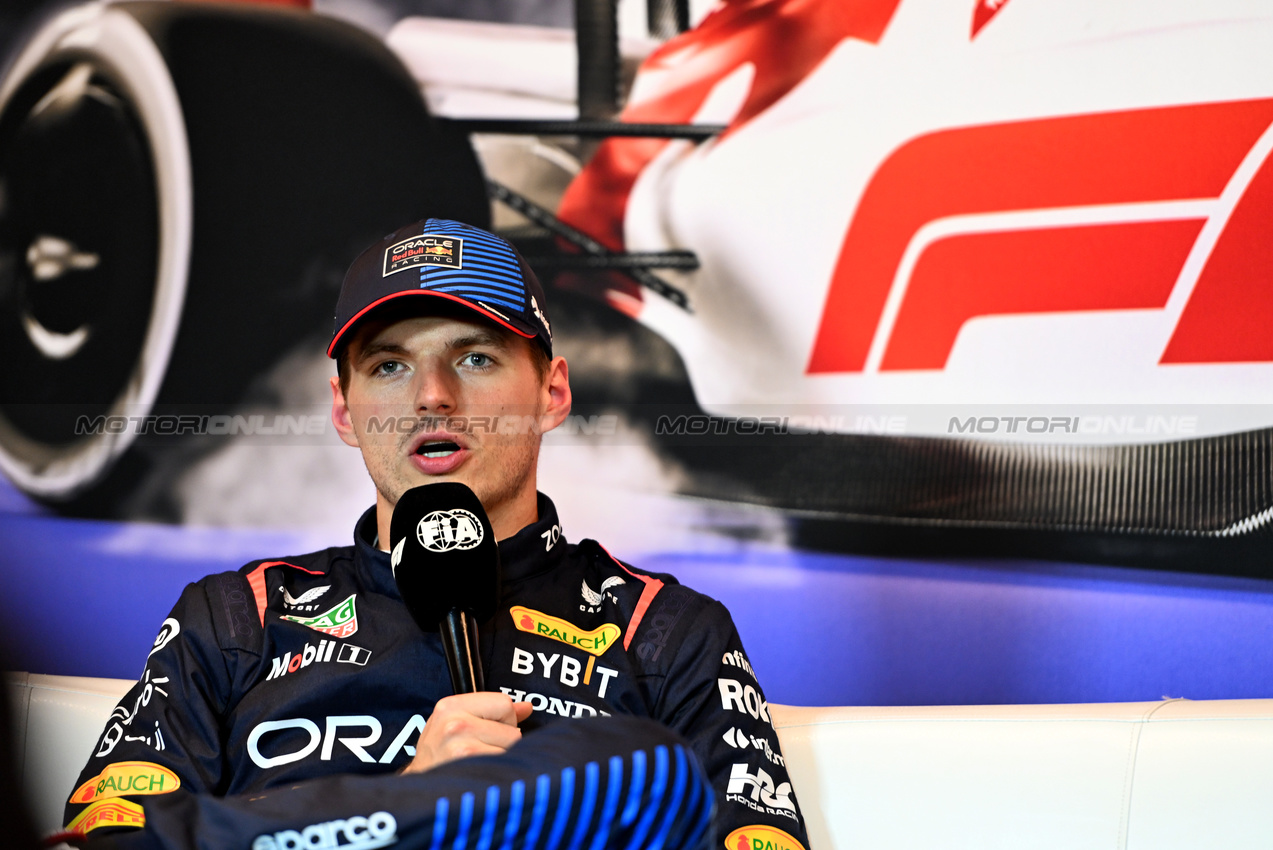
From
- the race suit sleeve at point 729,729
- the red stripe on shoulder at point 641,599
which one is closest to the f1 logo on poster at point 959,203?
the red stripe on shoulder at point 641,599

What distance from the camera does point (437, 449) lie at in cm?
128

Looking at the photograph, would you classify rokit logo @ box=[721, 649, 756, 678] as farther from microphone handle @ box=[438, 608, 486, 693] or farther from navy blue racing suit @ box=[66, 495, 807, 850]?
microphone handle @ box=[438, 608, 486, 693]

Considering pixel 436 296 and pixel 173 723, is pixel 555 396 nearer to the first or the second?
pixel 436 296

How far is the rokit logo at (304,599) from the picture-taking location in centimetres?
130

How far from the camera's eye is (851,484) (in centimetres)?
188

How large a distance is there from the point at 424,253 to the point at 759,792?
0.68m

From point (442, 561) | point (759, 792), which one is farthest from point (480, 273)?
point (759, 792)

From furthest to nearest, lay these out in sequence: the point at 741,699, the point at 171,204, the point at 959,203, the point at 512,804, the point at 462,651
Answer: the point at 171,204, the point at 959,203, the point at 741,699, the point at 462,651, the point at 512,804

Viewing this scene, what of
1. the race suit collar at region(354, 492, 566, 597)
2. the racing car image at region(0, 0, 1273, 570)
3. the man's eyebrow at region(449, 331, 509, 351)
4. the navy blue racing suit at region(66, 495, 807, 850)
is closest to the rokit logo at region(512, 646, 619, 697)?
the navy blue racing suit at region(66, 495, 807, 850)

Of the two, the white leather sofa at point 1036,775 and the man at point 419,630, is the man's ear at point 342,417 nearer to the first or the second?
the man at point 419,630

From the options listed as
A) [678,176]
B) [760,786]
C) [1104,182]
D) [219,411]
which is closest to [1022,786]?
[760,786]

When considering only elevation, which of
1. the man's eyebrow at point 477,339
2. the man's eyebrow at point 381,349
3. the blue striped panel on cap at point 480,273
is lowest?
the man's eyebrow at point 381,349

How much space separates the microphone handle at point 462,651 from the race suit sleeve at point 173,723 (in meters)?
0.33

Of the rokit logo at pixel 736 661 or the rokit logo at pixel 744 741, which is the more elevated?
the rokit logo at pixel 736 661
